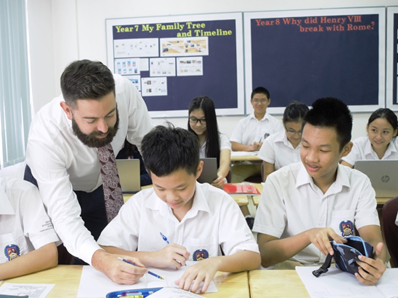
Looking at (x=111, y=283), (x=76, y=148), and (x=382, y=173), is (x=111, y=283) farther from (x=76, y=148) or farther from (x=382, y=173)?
(x=382, y=173)

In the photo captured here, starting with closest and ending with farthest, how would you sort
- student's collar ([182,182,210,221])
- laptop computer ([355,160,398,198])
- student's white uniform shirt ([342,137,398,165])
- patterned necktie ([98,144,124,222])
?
student's collar ([182,182,210,221]), patterned necktie ([98,144,124,222]), laptop computer ([355,160,398,198]), student's white uniform shirt ([342,137,398,165])

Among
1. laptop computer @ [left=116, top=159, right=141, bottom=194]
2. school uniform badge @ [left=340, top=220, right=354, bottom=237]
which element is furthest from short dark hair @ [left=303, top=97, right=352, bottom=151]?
laptop computer @ [left=116, top=159, right=141, bottom=194]

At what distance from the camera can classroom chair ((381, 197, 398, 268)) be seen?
165cm

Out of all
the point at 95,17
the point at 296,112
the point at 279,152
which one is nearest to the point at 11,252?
the point at 296,112

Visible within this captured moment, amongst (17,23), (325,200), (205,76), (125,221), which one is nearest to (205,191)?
(125,221)

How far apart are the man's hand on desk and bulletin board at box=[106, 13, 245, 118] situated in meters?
3.84

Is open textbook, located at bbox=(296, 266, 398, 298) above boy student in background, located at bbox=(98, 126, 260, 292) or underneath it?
underneath

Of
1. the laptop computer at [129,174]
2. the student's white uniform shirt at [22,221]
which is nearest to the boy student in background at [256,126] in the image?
the laptop computer at [129,174]

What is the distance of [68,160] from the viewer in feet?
5.66

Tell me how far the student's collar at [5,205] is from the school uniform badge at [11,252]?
0.41 ft

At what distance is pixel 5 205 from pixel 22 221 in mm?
97

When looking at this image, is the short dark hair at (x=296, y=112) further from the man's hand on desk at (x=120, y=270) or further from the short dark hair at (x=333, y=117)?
the man's hand on desk at (x=120, y=270)

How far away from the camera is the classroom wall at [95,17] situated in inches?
185

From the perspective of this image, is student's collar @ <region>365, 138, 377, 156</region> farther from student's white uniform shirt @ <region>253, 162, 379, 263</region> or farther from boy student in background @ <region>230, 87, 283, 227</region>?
student's white uniform shirt @ <region>253, 162, 379, 263</region>
